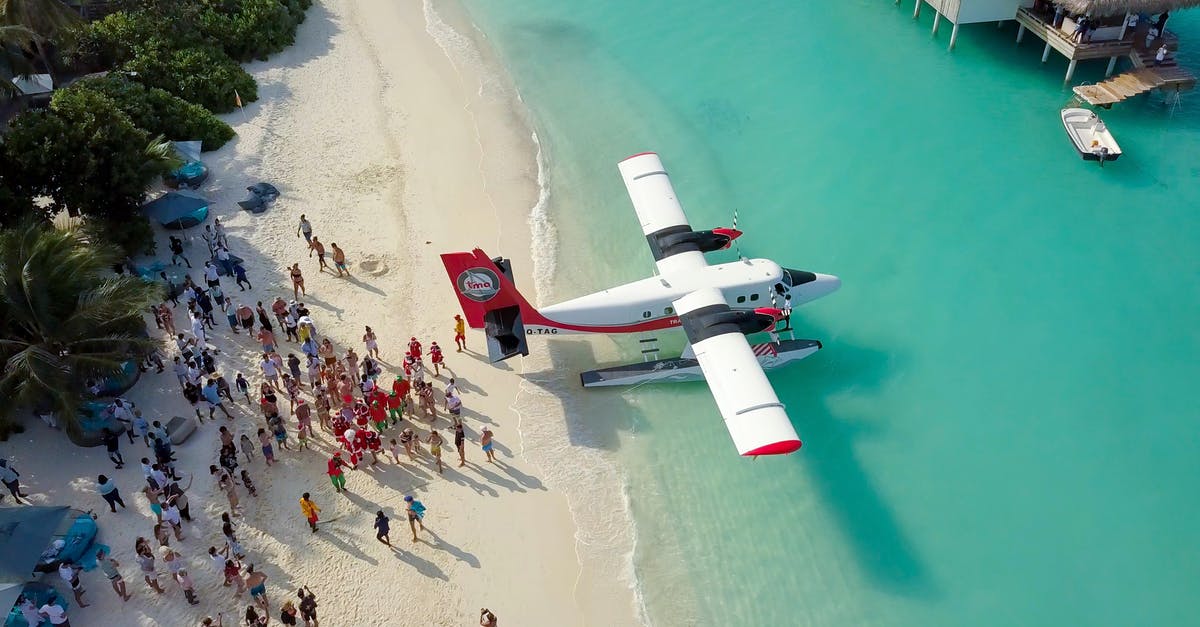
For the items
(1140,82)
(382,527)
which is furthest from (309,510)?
(1140,82)

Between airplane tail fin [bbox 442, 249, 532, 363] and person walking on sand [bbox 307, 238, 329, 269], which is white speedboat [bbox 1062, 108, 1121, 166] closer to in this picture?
airplane tail fin [bbox 442, 249, 532, 363]

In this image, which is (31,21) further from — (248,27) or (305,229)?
(305,229)

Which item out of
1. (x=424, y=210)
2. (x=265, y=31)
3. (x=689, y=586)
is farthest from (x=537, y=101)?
(x=689, y=586)

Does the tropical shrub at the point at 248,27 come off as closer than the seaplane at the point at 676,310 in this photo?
No

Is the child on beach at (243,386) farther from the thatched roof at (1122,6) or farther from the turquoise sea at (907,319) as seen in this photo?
the thatched roof at (1122,6)

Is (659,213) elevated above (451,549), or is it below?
above

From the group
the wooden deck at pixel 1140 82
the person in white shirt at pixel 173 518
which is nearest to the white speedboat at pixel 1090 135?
the wooden deck at pixel 1140 82

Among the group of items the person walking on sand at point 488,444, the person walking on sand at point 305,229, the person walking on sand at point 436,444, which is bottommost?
the person walking on sand at point 488,444
